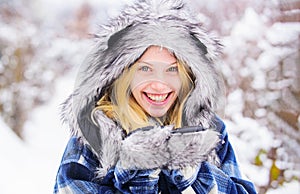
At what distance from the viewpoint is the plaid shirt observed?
102cm

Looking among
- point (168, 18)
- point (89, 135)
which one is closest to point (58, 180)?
Answer: point (89, 135)

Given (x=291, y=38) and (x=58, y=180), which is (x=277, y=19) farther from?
(x=58, y=180)

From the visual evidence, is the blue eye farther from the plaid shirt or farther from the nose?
the plaid shirt

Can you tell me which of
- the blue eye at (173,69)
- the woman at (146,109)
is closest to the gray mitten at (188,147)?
the woman at (146,109)

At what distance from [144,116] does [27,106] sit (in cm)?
24

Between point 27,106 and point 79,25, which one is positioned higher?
point 79,25

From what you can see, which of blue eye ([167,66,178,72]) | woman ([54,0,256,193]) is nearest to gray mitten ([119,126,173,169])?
woman ([54,0,256,193])

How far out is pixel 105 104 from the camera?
1.05 metres

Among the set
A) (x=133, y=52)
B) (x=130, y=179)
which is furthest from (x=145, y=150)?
(x=133, y=52)

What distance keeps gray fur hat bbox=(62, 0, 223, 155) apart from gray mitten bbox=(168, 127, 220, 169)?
0.21 feet

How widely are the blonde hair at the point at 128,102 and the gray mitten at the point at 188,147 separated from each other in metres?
0.05

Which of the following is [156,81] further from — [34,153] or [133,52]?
[34,153]

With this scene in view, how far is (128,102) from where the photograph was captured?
1.06 meters

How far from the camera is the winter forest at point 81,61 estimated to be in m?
1.11
